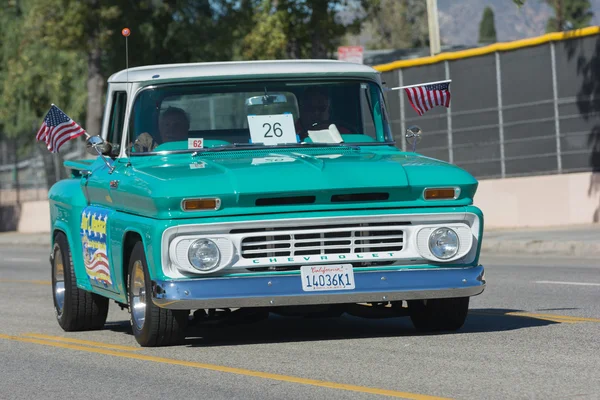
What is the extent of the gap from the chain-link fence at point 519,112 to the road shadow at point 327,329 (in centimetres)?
1290

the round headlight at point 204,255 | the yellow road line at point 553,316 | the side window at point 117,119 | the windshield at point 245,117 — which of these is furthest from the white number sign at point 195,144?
the yellow road line at point 553,316

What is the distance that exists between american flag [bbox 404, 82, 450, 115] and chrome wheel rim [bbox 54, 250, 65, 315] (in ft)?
10.5

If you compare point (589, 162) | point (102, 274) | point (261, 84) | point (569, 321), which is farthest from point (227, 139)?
point (589, 162)

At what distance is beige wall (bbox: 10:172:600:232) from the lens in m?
23.1

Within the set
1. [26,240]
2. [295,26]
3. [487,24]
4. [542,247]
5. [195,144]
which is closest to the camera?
[195,144]

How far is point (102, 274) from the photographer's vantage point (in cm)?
1004

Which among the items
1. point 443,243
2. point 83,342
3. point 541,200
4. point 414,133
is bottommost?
point 541,200

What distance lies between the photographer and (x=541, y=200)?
2388 cm

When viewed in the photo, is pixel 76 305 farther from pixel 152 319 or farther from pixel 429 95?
pixel 429 95

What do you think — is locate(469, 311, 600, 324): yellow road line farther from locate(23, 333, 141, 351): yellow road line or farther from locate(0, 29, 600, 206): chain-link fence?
locate(0, 29, 600, 206): chain-link fence

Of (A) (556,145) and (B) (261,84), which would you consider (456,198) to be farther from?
(A) (556,145)

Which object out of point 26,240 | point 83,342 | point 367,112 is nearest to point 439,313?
point 367,112

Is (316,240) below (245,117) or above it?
below

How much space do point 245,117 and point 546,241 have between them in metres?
11.2
